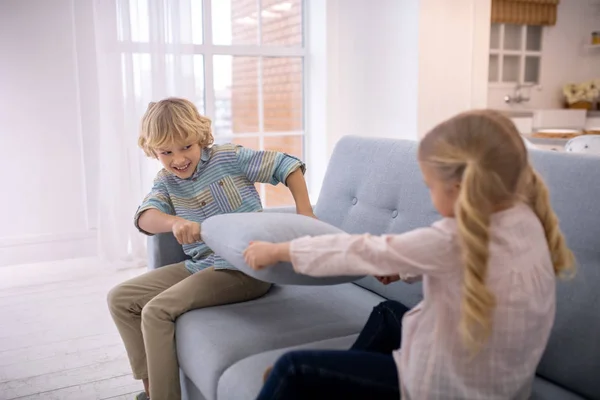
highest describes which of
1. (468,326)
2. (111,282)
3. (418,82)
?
(418,82)

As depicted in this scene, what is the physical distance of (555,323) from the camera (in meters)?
1.27

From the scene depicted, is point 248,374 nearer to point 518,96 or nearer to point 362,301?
point 362,301

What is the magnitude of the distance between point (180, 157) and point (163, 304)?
46 cm

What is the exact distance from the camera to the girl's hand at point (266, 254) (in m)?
1.16

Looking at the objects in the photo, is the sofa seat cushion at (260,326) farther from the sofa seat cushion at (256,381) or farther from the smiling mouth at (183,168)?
the smiling mouth at (183,168)

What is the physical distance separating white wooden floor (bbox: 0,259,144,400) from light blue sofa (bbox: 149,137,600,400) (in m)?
0.55

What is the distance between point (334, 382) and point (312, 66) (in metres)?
3.59

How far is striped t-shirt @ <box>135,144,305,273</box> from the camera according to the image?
1.86 metres

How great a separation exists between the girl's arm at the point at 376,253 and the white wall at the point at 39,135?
2921 millimetres

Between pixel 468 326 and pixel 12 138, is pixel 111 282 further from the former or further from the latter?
pixel 468 326

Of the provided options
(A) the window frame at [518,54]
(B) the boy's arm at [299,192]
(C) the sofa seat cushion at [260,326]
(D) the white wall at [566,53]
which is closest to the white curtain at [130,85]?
(B) the boy's arm at [299,192]

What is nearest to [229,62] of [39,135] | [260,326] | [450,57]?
[39,135]

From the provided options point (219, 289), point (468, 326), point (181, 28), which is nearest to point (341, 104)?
point (181, 28)

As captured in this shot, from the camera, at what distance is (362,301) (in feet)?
5.69
